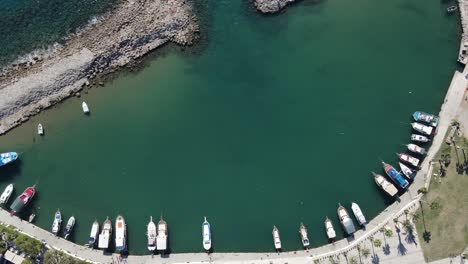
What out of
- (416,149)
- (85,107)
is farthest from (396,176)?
(85,107)

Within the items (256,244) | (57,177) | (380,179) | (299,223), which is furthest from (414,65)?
(57,177)

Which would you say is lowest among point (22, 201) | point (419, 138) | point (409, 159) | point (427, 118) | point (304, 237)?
point (304, 237)

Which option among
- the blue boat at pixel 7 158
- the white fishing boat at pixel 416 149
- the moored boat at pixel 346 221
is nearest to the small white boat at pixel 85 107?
the blue boat at pixel 7 158

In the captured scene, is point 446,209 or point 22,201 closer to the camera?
point 22,201

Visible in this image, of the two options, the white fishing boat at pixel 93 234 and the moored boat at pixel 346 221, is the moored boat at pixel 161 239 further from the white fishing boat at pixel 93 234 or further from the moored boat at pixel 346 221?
the moored boat at pixel 346 221

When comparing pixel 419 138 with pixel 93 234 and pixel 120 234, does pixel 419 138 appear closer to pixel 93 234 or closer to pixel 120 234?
pixel 120 234

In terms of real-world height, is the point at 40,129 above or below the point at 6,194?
above

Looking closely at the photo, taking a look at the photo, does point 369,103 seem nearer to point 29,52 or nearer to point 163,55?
point 163,55
